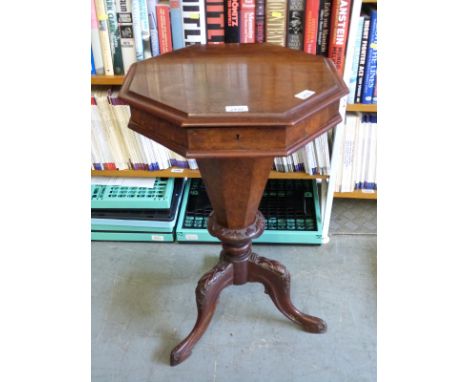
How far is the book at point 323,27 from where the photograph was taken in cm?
141

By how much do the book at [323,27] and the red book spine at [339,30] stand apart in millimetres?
15

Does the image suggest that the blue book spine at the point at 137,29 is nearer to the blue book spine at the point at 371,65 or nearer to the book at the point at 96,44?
the book at the point at 96,44

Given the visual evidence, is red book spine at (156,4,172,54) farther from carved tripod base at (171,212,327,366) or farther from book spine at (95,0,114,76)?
carved tripod base at (171,212,327,366)

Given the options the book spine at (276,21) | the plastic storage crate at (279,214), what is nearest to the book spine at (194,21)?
the book spine at (276,21)

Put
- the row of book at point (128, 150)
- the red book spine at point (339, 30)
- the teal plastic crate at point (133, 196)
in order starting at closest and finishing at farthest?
the red book spine at point (339, 30) < the row of book at point (128, 150) < the teal plastic crate at point (133, 196)

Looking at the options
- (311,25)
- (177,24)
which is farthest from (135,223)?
(311,25)

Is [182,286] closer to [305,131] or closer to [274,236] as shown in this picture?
[274,236]

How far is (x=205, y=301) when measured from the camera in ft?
4.68

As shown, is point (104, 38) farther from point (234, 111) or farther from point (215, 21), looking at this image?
point (234, 111)

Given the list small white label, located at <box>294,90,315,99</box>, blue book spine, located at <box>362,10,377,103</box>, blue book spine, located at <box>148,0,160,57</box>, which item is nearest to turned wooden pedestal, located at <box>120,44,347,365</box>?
small white label, located at <box>294,90,315,99</box>

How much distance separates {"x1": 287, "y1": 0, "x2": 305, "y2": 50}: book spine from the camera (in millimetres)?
1421

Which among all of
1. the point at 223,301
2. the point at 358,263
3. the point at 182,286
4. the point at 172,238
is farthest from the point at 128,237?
the point at 358,263

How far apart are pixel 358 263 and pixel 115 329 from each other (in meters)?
1.03

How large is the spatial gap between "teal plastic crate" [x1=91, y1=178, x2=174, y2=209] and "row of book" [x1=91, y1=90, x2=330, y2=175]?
0.36 feet
